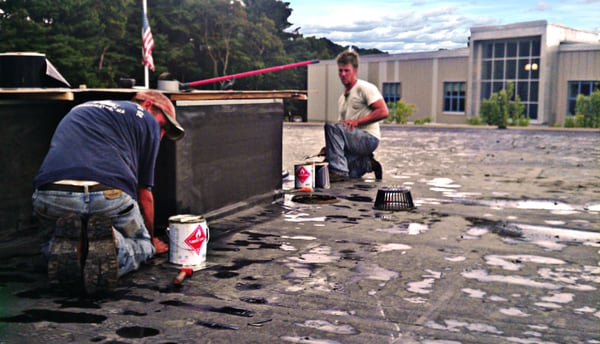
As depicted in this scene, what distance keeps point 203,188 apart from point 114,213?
216 cm

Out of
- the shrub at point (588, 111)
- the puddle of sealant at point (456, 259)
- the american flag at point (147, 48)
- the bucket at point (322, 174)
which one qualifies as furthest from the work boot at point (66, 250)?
the shrub at point (588, 111)

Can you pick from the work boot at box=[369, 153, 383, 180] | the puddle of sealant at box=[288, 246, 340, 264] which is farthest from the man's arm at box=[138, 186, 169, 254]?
the work boot at box=[369, 153, 383, 180]

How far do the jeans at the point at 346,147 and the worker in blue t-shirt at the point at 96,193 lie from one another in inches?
197

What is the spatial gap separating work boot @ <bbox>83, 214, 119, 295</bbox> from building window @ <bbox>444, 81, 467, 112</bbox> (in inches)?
1715

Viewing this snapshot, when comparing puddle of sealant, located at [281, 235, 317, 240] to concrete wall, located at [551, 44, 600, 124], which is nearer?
puddle of sealant, located at [281, 235, 317, 240]

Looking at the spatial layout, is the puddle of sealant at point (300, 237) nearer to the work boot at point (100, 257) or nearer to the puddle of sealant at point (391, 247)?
the puddle of sealant at point (391, 247)

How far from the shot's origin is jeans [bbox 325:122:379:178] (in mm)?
9766

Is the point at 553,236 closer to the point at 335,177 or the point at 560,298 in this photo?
the point at 560,298

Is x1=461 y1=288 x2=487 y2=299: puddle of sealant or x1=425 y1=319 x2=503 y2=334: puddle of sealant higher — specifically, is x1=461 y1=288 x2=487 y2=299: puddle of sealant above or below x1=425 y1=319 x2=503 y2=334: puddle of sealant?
above

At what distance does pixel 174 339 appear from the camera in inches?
140

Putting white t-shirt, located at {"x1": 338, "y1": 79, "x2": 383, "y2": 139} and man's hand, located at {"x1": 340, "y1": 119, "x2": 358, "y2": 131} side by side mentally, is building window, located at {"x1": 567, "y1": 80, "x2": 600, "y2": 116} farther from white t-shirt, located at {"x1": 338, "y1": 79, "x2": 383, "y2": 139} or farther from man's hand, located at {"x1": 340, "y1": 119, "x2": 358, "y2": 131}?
man's hand, located at {"x1": 340, "y1": 119, "x2": 358, "y2": 131}

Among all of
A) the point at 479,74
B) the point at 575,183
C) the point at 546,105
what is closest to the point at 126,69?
the point at 479,74

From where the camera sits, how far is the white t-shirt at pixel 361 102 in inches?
387

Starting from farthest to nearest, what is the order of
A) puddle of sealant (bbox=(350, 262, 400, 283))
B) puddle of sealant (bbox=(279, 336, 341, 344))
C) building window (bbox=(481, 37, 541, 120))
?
1. building window (bbox=(481, 37, 541, 120))
2. puddle of sealant (bbox=(350, 262, 400, 283))
3. puddle of sealant (bbox=(279, 336, 341, 344))
